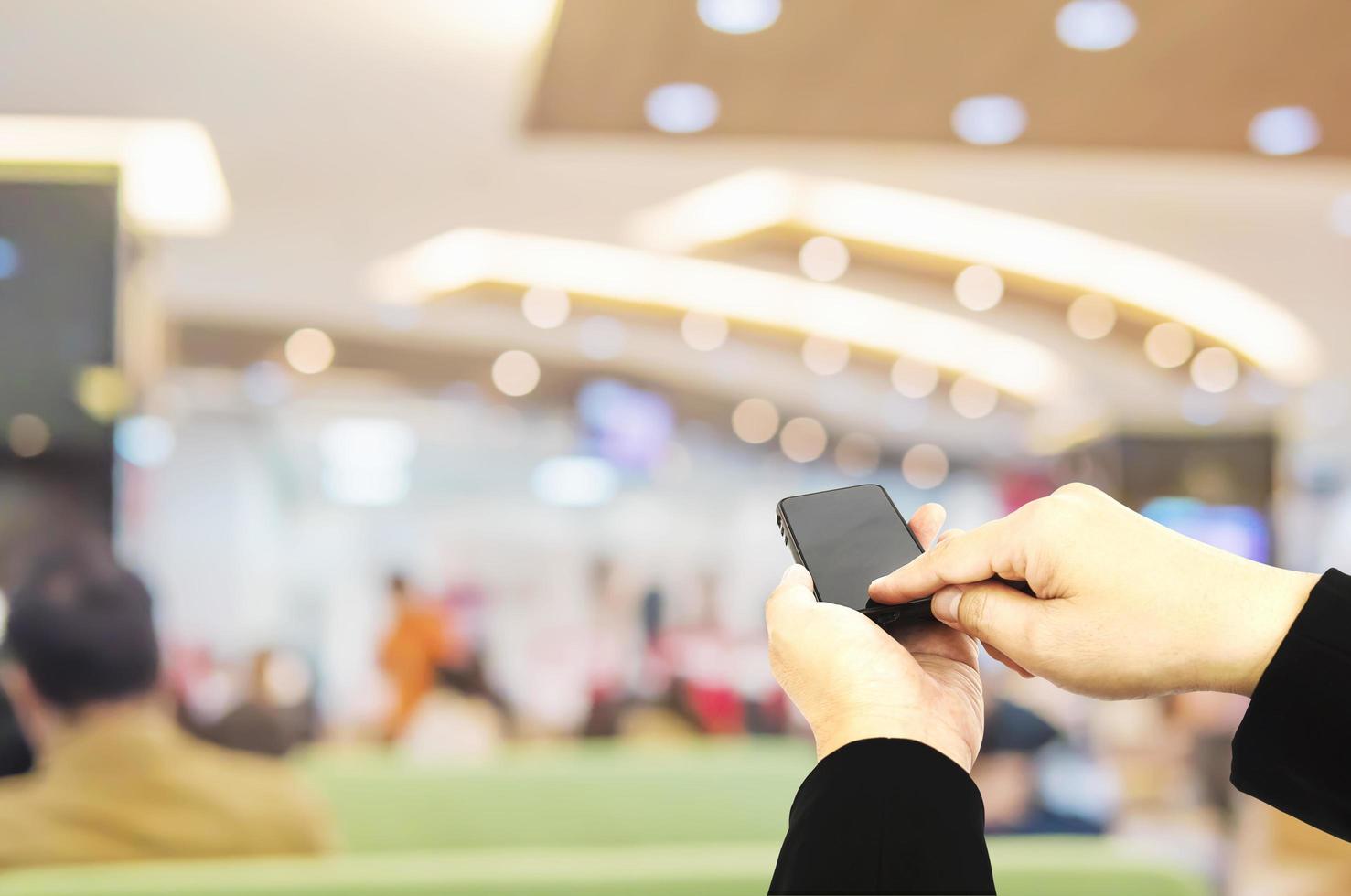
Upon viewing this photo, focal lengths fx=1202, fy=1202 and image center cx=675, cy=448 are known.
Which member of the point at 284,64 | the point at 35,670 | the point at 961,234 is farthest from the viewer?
the point at 961,234

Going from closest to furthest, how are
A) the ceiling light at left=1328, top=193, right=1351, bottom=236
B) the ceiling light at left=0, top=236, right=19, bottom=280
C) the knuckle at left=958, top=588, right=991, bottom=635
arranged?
the knuckle at left=958, top=588, right=991, bottom=635 < the ceiling light at left=0, top=236, right=19, bottom=280 < the ceiling light at left=1328, top=193, right=1351, bottom=236

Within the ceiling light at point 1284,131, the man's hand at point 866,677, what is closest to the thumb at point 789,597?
the man's hand at point 866,677

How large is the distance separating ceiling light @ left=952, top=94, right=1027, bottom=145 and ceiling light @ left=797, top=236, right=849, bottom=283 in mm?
1273

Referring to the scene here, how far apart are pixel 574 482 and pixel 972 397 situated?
156 inches

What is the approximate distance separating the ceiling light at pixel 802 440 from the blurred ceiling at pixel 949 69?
22.7 ft

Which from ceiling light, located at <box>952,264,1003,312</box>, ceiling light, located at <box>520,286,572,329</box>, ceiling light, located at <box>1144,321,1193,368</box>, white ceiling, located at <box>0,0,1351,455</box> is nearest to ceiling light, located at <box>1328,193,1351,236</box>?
white ceiling, located at <box>0,0,1351,455</box>

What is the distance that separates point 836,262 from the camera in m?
6.00

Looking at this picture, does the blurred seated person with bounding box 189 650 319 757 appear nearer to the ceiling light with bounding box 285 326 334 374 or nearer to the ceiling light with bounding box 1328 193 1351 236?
the ceiling light with bounding box 285 326 334 374

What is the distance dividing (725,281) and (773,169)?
1.89 meters

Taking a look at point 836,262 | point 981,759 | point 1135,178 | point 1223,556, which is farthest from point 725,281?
point 1223,556

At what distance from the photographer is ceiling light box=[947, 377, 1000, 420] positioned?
941cm

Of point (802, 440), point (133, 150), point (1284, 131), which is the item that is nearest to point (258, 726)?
point (133, 150)

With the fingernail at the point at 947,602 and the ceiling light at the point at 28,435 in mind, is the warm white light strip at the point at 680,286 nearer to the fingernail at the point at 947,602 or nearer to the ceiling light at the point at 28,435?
the ceiling light at the point at 28,435

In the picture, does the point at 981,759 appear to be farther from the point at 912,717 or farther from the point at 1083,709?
the point at 1083,709
